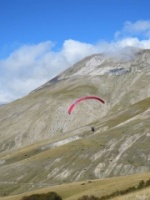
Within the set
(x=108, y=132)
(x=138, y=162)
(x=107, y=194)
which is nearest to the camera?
(x=107, y=194)

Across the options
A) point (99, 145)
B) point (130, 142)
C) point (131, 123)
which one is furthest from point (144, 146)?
point (131, 123)

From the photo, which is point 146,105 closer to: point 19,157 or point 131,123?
point 131,123

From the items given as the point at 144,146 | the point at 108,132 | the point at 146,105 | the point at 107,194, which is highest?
the point at 146,105

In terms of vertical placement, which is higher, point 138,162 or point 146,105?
point 146,105

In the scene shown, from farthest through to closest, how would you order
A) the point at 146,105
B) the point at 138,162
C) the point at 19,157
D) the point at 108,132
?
the point at 146,105 → the point at 19,157 → the point at 108,132 → the point at 138,162

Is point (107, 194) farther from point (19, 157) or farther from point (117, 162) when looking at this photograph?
point (19, 157)

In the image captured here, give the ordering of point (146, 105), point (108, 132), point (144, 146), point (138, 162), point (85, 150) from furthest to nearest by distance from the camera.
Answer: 1. point (146, 105)
2. point (108, 132)
3. point (85, 150)
4. point (144, 146)
5. point (138, 162)

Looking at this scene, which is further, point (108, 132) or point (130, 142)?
point (108, 132)

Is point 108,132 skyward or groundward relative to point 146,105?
groundward

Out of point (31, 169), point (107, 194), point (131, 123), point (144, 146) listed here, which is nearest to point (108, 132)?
point (131, 123)
